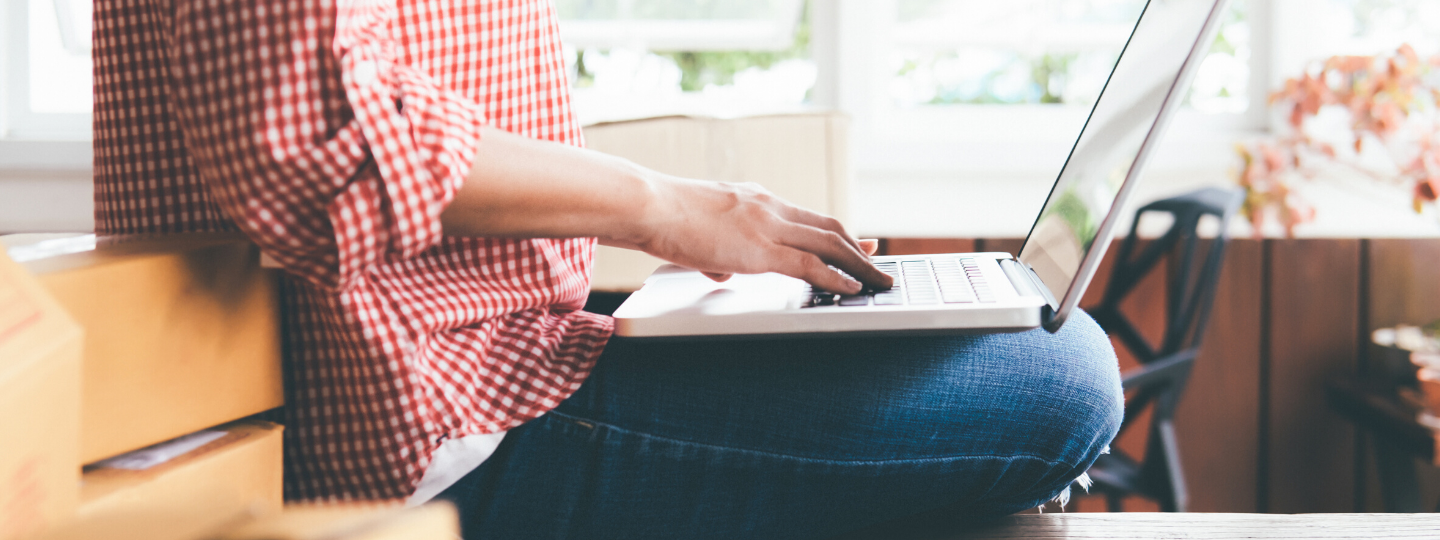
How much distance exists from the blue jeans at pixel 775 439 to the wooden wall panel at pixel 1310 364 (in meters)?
1.28

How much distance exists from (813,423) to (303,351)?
11.3 inches

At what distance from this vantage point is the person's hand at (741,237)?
0.46 m

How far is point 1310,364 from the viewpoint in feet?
4.92

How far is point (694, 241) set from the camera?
0.47 metres

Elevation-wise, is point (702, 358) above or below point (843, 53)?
below

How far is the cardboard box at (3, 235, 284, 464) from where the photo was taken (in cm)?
33

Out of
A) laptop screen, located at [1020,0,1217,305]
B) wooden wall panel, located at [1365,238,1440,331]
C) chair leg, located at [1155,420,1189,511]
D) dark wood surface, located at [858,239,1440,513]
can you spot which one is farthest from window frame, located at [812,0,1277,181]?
laptop screen, located at [1020,0,1217,305]

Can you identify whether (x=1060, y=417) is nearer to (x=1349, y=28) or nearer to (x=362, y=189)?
(x=362, y=189)

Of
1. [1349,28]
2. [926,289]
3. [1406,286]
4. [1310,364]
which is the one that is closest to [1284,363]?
[1310,364]

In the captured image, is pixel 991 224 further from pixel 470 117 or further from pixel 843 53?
pixel 470 117

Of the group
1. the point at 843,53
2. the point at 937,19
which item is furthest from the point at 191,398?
the point at 937,19

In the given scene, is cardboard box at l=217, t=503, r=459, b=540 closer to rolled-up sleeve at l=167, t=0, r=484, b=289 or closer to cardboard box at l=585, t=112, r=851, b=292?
rolled-up sleeve at l=167, t=0, r=484, b=289

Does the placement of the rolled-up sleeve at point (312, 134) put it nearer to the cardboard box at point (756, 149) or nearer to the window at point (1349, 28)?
the cardboard box at point (756, 149)

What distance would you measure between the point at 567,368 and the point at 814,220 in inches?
7.2
